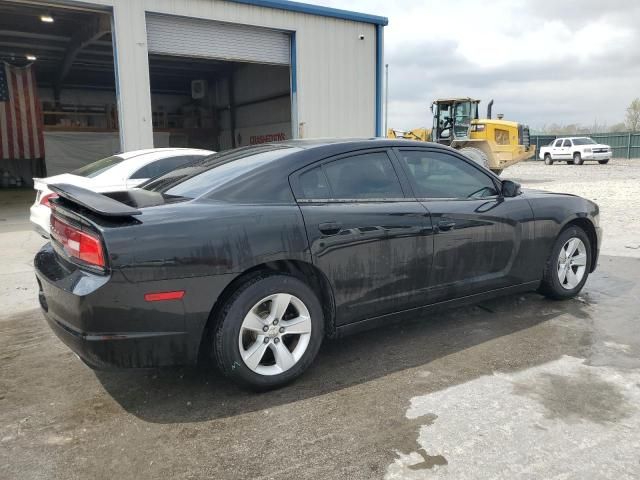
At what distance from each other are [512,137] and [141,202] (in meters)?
19.7

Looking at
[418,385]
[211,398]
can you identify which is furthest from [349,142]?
[211,398]

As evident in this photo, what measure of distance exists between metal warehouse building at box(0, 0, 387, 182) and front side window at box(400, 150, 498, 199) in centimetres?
823

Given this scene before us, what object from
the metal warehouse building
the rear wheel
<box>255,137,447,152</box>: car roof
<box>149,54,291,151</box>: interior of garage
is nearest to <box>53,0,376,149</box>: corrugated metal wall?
the metal warehouse building

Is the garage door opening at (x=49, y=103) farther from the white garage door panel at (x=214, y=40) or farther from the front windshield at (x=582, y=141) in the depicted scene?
the front windshield at (x=582, y=141)

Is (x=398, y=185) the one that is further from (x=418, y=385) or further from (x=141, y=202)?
(x=141, y=202)

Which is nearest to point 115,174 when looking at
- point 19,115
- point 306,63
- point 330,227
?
point 330,227

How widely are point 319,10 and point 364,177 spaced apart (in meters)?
10.4

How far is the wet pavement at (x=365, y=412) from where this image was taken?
244 cm

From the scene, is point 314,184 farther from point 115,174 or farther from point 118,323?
point 115,174

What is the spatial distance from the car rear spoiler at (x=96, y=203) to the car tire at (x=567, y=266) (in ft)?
11.7

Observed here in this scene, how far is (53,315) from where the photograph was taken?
2.99 metres

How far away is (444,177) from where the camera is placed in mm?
4023

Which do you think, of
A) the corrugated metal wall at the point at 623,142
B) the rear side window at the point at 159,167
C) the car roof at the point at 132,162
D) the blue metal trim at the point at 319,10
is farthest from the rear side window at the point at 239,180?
the corrugated metal wall at the point at 623,142

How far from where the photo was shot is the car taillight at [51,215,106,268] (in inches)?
105
